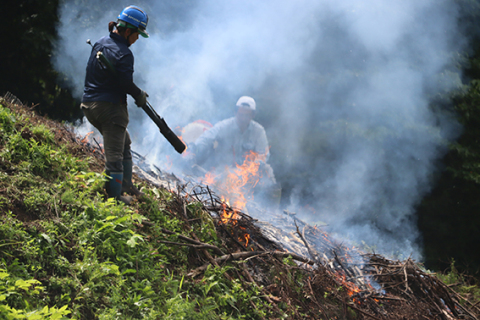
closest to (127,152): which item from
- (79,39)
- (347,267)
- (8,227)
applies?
(8,227)

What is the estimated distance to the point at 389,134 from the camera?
8617 millimetres

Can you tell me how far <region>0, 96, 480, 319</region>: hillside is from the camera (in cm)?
205

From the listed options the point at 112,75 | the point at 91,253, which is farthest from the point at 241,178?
the point at 91,253

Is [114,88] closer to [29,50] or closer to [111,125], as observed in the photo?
[111,125]

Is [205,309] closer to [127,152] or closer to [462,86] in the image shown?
[127,152]

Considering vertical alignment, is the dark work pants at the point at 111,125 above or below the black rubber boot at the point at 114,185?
above

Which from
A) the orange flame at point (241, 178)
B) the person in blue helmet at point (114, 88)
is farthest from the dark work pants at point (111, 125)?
the orange flame at point (241, 178)

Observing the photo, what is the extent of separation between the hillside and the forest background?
3.58 meters

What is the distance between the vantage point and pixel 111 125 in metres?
3.21

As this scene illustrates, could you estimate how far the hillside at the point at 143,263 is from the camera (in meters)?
2.05

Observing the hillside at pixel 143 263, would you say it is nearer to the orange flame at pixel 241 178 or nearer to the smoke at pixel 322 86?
the orange flame at pixel 241 178

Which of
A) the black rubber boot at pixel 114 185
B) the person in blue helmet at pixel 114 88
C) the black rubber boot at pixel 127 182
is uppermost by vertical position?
the person in blue helmet at pixel 114 88

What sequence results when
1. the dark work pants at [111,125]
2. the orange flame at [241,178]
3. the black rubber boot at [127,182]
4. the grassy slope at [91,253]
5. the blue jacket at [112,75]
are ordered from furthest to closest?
1. the orange flame at [241,178]
2. the black rubber boot at [127,182]
3. the dark work pants at [111,125]
4. the blue jacket at [112,75]
5. the grassy slope at [91,253]

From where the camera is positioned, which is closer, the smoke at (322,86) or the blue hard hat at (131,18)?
the blue hard hat at (131,18)
